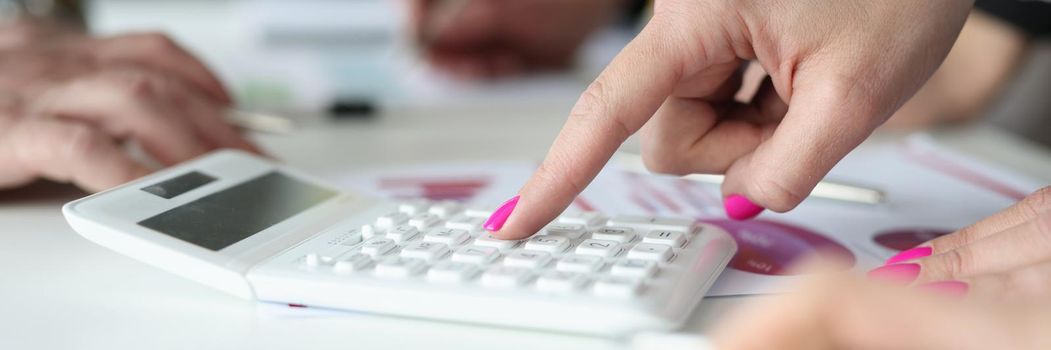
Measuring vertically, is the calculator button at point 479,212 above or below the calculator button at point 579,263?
below

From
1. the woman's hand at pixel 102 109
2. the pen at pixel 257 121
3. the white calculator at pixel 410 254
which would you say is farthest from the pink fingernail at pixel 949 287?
the pen at pixel 257 121

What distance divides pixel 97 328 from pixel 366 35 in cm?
145

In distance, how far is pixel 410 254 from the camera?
19.2 inches

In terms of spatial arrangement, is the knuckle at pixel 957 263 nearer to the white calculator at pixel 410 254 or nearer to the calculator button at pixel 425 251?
the white calculator at pixel 410 254

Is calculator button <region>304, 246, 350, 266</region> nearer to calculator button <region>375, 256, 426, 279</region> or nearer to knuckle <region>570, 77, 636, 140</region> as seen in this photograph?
calculator button <region>375, 256, 426, 279</region>

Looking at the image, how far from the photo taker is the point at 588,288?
43 cm

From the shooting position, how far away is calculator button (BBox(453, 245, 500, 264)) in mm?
478

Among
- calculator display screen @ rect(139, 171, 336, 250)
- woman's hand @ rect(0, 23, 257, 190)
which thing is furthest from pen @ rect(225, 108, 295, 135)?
calculator display screen @ rect(139, 171, 336, 250)

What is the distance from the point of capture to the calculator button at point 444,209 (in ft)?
1.86

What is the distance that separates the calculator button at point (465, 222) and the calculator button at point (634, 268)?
4.2 inches

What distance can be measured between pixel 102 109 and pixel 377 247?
342mm

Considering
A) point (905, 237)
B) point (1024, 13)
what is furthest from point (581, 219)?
point (1024, 13)

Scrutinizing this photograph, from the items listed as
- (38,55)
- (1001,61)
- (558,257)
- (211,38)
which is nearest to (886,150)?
(1001,61)

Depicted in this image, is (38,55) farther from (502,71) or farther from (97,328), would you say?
(502,71)
